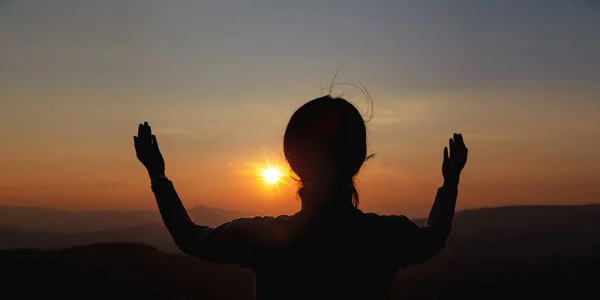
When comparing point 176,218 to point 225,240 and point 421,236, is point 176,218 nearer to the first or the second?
point 225,240

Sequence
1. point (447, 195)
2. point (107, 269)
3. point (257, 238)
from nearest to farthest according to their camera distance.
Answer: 1. point (257, 238)
2. point (447, 195)
3. point (107, 269)

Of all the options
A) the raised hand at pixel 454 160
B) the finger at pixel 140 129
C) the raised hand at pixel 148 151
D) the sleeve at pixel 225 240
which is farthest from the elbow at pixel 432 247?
the finger at pixel 140 129

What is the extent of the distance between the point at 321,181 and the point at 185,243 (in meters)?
0.60

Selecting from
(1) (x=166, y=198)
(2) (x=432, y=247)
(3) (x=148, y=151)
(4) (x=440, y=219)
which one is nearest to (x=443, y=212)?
(4) (x=440, y=219)

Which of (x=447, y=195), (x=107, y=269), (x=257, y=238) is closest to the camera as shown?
(x=257, y=238)

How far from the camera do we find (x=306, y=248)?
254cm

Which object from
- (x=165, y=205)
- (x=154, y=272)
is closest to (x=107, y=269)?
(x=154, y=272)

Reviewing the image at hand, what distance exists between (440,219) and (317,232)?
0.63 meters

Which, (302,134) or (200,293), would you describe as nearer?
(302,134)

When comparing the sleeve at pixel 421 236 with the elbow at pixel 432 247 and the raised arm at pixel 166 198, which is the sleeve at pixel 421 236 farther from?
the raised arm at pixel 166 198

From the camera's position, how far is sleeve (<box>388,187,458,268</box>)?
2666mm

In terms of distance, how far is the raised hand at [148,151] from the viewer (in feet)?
9.02

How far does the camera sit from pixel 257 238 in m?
2.51

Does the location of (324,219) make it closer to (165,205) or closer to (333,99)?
(333,99)
